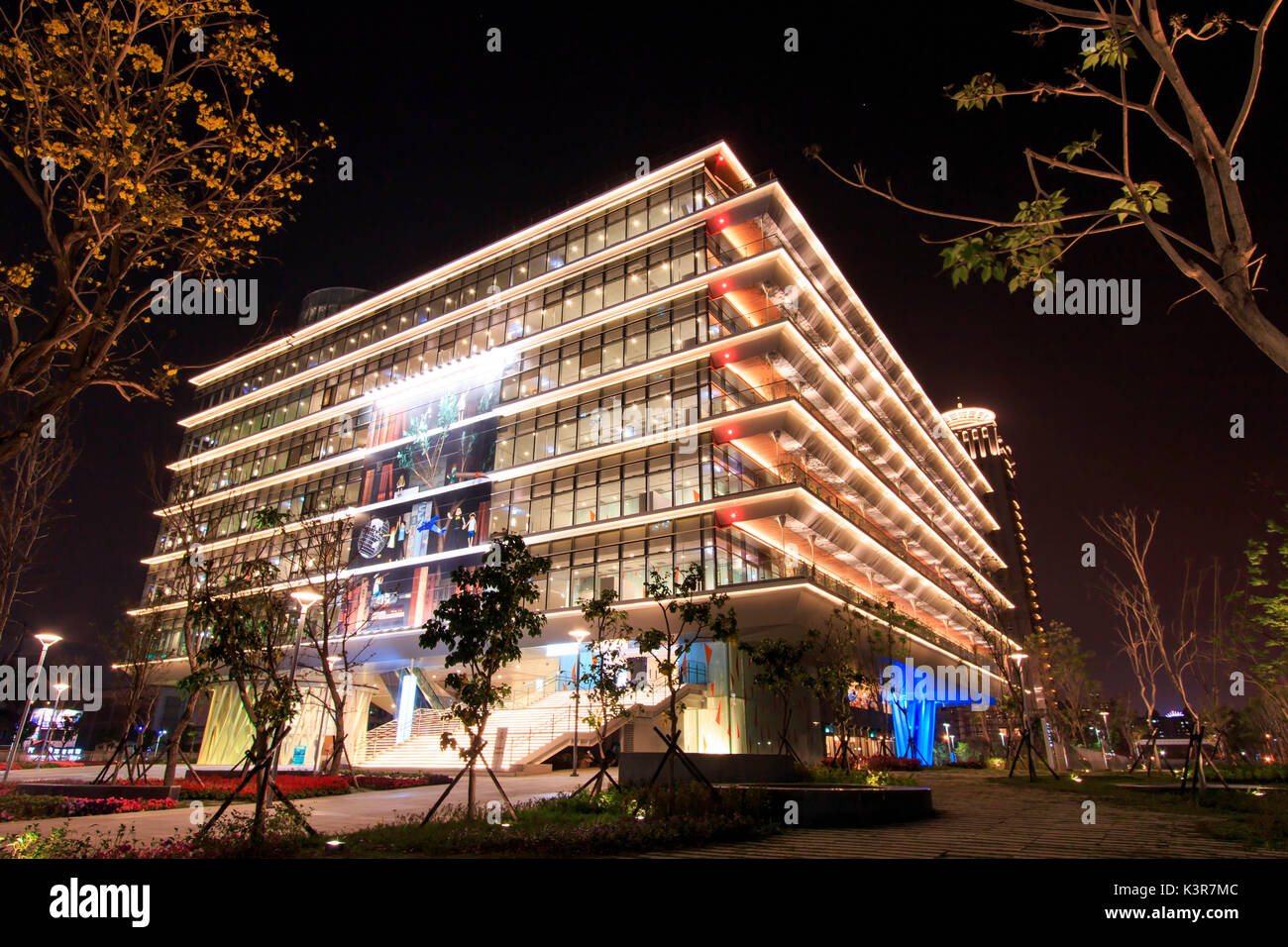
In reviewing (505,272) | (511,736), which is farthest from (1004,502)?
(511,736)

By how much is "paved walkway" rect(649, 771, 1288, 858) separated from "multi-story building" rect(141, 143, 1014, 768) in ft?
57.0

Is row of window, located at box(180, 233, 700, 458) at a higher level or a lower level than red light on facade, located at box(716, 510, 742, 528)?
higher

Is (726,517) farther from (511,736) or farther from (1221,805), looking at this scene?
(1221,805)

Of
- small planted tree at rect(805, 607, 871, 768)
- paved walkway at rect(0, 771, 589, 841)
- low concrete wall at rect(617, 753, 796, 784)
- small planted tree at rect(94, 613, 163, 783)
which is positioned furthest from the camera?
small planted tree at rect(805, 607, 871, 768)

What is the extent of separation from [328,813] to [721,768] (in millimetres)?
8982

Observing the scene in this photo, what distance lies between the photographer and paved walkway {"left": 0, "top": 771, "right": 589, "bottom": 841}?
476 inches

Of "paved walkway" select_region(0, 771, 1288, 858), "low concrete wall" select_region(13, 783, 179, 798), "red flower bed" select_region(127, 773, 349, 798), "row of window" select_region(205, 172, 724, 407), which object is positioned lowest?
"red flower bed" select_region(127, 773, 349, 798)

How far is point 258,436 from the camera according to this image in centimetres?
5522

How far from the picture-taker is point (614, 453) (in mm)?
36781

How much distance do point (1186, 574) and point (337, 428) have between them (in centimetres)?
4907

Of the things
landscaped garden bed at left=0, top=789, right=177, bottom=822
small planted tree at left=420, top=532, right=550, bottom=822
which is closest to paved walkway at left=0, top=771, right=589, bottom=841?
landscaped garden bed at left=0, top=789, right=177, bottom=822

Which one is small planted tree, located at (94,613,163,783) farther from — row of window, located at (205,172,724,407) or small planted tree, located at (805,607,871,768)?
row of window, located at (205,172,724,407)
